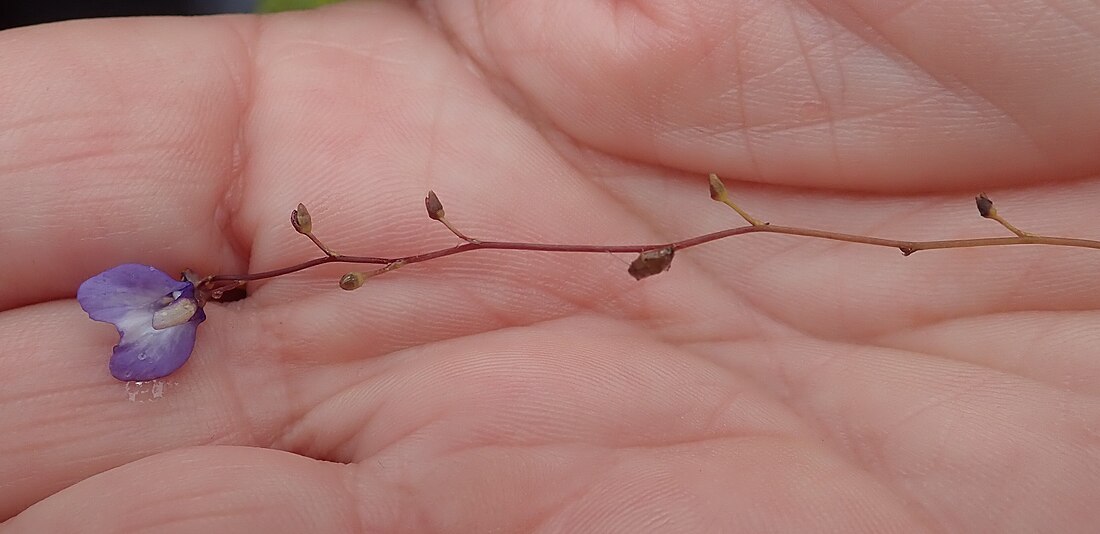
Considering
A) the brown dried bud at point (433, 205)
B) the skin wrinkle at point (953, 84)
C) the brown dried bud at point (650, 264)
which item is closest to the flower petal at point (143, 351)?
the brown dried bud at point (433, 205)

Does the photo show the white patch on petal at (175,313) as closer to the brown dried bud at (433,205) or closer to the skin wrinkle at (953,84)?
the brown dried bud at (433,205)

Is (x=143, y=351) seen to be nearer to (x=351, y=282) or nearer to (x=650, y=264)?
(x=351, y=282)

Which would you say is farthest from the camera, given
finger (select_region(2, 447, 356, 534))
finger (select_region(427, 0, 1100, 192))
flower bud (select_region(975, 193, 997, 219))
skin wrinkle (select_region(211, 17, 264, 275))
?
skin wrinkle (select_region(211, 17, 264, 275))

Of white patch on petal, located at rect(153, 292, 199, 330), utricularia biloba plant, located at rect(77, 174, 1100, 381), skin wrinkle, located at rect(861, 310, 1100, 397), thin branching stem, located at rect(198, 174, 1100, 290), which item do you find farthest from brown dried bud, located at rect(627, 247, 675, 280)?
white patch on petal, located at rect(153, 292, 199, 330)

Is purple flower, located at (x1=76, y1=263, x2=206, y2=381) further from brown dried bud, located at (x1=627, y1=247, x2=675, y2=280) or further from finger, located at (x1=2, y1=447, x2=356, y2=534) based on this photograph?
brown dried bud, located at (x1=627, y1=247, x2=675, y2=280)

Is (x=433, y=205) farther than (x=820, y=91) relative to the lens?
No

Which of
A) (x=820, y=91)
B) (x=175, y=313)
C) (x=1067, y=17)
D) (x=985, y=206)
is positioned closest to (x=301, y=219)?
(x=175, y=313)

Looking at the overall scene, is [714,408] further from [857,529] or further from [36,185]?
[36,185]
